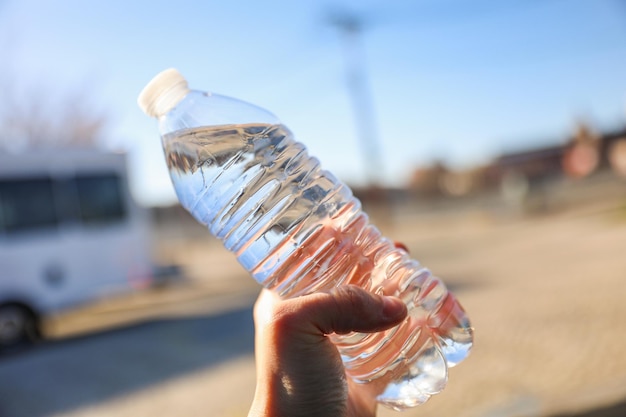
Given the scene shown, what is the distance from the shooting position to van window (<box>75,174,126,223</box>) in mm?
10172

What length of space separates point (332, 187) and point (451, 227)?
83.2 ft

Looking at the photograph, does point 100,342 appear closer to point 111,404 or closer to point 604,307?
point 111,404

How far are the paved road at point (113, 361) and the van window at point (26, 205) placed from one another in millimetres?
1868

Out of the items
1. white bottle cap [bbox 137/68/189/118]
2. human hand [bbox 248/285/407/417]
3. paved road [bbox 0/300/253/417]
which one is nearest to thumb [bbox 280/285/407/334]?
human hand [bbox 248/285/407/417]

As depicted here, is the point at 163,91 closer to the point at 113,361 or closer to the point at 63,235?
the point at 113,361

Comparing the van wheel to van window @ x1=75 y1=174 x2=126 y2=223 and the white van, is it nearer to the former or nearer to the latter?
the white van

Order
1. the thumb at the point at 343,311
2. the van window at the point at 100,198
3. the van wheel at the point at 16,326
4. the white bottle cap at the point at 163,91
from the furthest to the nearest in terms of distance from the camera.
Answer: the van window at the point at 100,198 → the van wheel at the point at 16,326 → the white bottle cap at the point at 163,91 → the thumb at the point at 343,311

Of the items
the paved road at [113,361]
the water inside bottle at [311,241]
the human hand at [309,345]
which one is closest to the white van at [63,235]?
the paved road at [113,361]

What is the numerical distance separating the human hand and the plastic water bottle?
14.3 inches

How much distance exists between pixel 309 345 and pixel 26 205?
930 cm

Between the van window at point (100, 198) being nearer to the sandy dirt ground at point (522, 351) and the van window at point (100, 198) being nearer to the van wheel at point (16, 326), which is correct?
Result: the van wheel at point (16, 326)

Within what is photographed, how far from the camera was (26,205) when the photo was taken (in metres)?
9.49

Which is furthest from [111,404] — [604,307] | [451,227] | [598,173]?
[598,173]

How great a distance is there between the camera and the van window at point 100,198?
10.2 m
